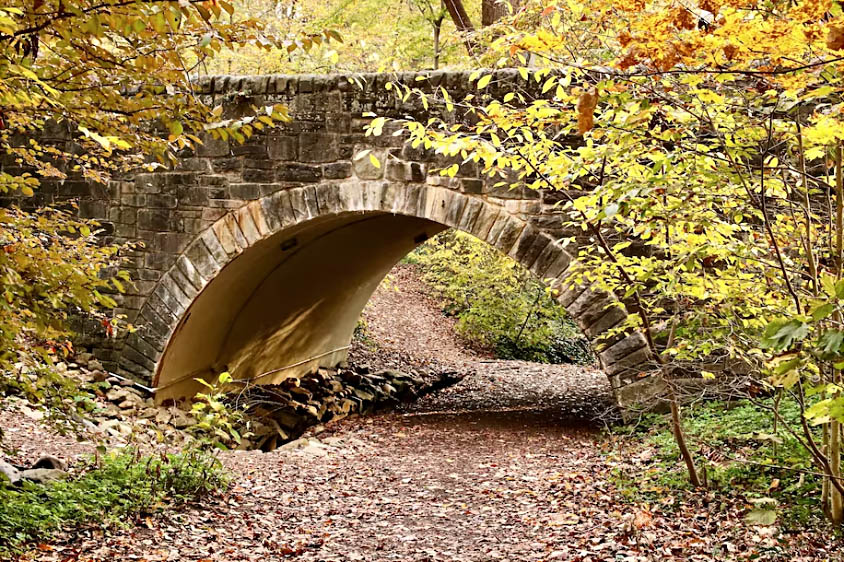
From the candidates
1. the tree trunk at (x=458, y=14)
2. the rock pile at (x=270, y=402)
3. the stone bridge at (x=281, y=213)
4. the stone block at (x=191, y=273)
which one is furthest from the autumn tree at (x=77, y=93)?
the tree trunk at (x=458, y=14)

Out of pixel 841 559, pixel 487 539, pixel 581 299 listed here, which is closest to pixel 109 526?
pixel 487 539

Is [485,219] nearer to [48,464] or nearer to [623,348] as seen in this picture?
[623,348]

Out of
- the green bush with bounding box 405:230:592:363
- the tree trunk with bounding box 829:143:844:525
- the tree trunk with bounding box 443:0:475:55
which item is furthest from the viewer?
the green bush with bounding box 405:230:592:363

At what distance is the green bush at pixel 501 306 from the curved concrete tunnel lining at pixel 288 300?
11.5ft

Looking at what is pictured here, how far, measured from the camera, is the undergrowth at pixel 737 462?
147 inches

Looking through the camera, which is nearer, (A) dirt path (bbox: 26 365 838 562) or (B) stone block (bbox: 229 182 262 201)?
(A) dirt path (bbox: 26 365 838 562)

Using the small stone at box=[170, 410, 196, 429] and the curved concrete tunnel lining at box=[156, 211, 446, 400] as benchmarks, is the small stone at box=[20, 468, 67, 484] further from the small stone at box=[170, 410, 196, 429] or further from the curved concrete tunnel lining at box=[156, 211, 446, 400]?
the curved concrete tunnel lining at box=[156, 211, 446, 400]

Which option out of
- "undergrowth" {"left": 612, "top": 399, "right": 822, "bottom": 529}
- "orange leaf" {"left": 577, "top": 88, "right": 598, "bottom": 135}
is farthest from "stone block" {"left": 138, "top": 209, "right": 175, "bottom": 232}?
"orange leaf" {"left": 577, "top": 88, "right": 598, "bottom": 135}

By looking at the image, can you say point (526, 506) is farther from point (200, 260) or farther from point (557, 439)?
point (200, 260)

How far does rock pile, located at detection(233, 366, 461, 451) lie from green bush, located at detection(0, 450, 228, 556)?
110 inches

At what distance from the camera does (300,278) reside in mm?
9312

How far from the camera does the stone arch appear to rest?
21.1 ft

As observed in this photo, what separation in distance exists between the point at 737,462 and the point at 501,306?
33.5ft

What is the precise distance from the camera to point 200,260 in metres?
7.36
